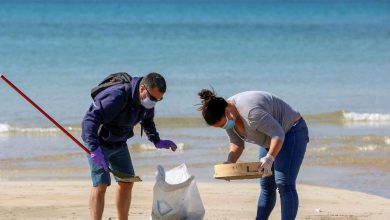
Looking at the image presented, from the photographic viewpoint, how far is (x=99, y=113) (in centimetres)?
732

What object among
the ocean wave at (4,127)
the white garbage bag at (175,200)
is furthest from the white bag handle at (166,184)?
the ocean wave at (4,127)

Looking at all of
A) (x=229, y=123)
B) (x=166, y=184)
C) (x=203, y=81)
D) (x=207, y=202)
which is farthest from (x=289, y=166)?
(x=203, y=81)

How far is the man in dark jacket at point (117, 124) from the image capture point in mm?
7320

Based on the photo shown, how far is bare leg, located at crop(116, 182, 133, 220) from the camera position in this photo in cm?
781

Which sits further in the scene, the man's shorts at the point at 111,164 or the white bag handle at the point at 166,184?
the white bag handle at the point at 166,184

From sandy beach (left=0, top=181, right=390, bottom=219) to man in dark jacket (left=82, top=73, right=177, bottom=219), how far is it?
0.89 m

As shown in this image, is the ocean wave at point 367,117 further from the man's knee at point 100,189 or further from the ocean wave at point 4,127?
the man's knee at point 100,189

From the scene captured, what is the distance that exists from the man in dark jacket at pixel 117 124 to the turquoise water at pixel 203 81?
3258mm

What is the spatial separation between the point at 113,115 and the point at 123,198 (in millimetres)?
742

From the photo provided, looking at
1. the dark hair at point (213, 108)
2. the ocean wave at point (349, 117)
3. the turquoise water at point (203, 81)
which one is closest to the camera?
the dark hair at point (213, 108)

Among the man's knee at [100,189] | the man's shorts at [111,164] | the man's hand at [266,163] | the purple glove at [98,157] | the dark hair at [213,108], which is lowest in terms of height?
the man's knee at [100,189]

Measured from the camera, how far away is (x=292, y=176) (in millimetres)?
7207

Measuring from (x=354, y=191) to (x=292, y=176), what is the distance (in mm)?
3157

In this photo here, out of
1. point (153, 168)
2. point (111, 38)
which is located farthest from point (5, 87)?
point (111, 38)
